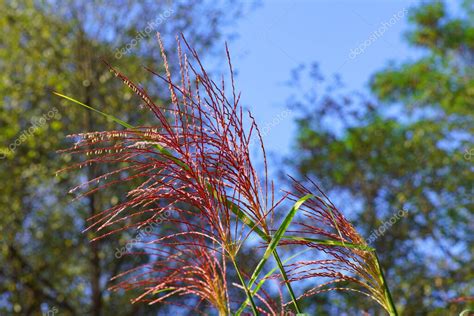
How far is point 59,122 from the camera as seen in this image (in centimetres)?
869

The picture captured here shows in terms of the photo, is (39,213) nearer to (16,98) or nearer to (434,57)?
(16,98)

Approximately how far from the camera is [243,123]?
128 cm

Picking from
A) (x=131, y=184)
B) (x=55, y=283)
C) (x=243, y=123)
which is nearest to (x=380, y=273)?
(x=243, y=123)

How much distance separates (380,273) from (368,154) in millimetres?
8932

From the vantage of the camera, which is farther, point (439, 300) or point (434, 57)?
point (434, 57)

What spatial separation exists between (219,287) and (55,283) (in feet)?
25.5

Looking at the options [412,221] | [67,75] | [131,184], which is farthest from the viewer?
[412,221]

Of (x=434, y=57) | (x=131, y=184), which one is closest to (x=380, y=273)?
(x=131, y=184)

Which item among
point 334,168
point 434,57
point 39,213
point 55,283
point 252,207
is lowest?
point 252,207

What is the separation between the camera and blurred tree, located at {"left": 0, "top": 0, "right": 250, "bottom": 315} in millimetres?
8398

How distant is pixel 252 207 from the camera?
1243 mm

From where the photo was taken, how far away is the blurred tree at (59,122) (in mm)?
8398

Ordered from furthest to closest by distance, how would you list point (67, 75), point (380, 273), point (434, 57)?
point (434, 57), point (67, 75), point (380, 273)

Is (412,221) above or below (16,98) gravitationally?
below
